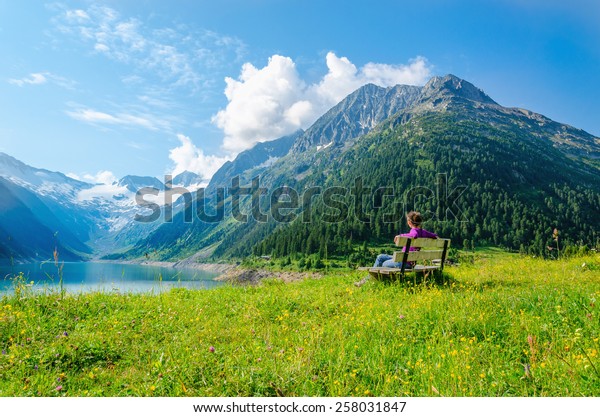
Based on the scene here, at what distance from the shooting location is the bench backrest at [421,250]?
35.7ft

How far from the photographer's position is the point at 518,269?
1472 centimetres

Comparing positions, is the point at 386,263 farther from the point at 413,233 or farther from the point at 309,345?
the point at 309,345

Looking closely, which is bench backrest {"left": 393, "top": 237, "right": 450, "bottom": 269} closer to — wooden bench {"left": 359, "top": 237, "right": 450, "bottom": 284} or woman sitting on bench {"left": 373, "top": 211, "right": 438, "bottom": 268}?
wooden bench {"left": 359, "top": 237, "right": 450, "bottom": 284}

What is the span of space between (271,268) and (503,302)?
16902 cm

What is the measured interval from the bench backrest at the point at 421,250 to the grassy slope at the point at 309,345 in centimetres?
101

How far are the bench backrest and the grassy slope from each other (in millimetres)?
1015

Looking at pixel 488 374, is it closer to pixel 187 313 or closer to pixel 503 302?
pixel 503 302

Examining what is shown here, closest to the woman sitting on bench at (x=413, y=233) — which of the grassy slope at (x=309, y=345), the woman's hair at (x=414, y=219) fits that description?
the woman's hair at (x=414, y=219)

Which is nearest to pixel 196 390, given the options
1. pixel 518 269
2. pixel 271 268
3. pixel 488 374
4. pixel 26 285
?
pixel 488 374

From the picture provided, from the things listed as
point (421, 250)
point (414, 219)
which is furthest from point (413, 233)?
point (421, 250)

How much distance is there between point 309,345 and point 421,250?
7.09 m

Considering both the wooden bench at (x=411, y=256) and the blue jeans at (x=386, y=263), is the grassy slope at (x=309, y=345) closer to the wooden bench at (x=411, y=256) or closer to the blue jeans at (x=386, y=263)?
the wooden bench at (x=411, y=256)

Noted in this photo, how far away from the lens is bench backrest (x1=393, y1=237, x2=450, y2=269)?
10867mm

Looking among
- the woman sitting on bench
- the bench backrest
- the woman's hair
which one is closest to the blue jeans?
the woman sitting on bench
